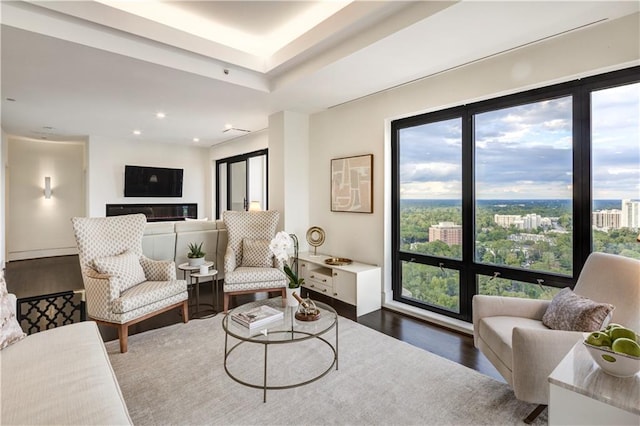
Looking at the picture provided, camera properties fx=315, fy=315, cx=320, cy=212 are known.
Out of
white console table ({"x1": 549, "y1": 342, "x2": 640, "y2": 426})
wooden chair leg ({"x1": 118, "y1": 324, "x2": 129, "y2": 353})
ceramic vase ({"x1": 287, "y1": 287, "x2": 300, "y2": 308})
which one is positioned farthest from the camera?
wooden chair leg ({"x1": 118, "y1": 324, "x2": 129, "y2": 353})

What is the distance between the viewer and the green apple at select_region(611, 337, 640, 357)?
116 cm

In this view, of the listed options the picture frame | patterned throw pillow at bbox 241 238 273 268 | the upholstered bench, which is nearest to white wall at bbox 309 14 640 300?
the picture frame

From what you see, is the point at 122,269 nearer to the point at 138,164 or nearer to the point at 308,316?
the point at 308,316

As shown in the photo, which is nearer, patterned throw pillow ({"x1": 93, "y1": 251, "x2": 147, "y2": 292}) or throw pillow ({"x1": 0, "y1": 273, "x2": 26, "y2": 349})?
throw pillow ({"x1": 0, "y1": 273, "x2": 26, "y2": 349})

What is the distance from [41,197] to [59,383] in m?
7.43

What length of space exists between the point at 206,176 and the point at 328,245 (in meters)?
4.58

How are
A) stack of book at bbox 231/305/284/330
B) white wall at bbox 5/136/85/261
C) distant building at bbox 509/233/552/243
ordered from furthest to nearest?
white wall at bbox 5/136/85/261, distant building at bbox 509/233/552/243, stack of book at bbox 231/305/284/330

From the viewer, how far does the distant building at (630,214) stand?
231 cm

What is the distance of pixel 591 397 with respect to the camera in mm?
1109

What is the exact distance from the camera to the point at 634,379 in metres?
1.18

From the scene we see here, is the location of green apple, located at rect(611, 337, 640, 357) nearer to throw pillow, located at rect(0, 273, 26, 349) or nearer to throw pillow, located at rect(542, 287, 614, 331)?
throw pillow, located at rect(542, 287, 614, 331)

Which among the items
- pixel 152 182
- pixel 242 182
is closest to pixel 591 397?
pixel 242 182

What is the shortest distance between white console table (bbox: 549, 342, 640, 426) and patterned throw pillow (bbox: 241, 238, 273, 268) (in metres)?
3.13

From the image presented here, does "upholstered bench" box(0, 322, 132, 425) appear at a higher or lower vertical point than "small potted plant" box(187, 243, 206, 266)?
lower
